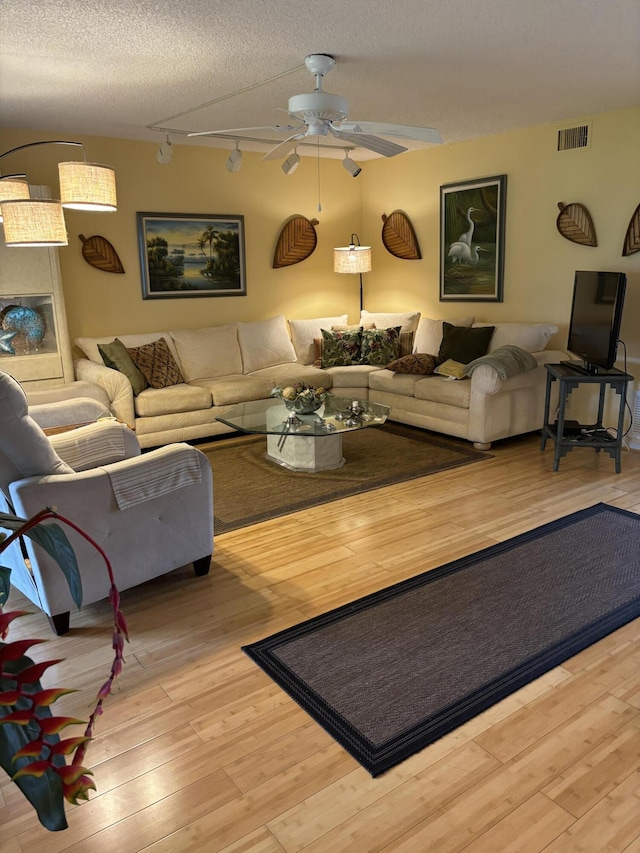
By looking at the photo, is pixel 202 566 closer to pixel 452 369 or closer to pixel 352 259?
pixel 452 369

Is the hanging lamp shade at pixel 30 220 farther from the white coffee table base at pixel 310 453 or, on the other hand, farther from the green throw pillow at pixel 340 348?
the green throw pillow at pixel 340 348

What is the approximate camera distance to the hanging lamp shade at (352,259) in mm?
6543

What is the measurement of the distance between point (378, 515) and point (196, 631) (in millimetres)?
1472

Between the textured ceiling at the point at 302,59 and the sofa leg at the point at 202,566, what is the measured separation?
8.12 ft

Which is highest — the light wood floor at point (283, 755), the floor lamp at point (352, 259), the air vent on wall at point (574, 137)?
the air vent on wall at point (574, 137)

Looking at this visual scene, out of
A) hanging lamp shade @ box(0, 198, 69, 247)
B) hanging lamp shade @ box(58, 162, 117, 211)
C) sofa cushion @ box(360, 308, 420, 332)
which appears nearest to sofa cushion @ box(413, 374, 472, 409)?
sofa cushion @ box(360, 308, 420, 332)

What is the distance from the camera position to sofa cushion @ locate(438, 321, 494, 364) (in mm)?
5523

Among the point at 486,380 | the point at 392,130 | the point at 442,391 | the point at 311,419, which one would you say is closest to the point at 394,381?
the point at 442,391

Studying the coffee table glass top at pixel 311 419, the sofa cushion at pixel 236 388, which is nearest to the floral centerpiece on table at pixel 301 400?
the coffee table glass top at pixel 311 419

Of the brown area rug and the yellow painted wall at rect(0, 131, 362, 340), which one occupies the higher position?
the yellow painted wall at rect(0, 131, 362, 340)

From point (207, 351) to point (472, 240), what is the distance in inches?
106

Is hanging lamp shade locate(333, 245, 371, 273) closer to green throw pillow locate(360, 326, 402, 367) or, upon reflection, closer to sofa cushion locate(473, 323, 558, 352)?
green throw pillow locate(360, 326, 402, 367)

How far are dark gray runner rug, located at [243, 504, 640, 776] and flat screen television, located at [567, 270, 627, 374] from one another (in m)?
Result: 1.57

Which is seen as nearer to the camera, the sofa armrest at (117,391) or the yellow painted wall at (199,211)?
the sofa armrest at (117,391)
